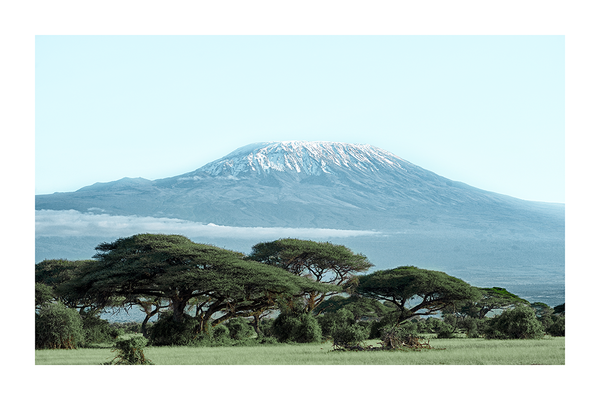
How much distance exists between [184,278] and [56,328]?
4.50 meters

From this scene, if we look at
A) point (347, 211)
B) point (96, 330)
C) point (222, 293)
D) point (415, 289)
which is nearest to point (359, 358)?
point (222, 293)

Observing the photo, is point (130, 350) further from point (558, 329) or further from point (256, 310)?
point (558, 329)

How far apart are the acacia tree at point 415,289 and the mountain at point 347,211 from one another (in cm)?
6368

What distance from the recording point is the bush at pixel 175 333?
816 inches

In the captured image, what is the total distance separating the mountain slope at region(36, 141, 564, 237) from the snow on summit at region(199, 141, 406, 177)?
26cm

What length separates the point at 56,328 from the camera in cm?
1859

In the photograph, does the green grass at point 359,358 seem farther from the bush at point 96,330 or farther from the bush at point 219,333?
the bush at point 219,333

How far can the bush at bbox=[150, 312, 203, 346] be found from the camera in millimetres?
20719

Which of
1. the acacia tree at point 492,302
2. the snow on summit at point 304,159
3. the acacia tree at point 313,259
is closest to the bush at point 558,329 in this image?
the acacia tree at point 492,302

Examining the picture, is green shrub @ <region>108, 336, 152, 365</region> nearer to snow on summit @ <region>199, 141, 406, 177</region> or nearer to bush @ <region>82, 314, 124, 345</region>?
bush @ <region>82, 314, 124, 345</region>

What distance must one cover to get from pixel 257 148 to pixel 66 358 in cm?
14200

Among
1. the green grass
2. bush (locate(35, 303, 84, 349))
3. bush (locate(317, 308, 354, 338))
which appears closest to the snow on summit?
bush (locate(317, 308, 354, 338))

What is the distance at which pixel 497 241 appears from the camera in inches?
4719
